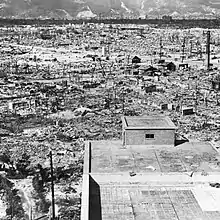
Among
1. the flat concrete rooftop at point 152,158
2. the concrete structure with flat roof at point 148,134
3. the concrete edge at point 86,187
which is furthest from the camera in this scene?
the concrete structure with flat roof at point 148,134

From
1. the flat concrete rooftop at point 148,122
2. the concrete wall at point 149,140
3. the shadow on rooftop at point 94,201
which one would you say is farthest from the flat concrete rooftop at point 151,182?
the flat concrete rooftop at point 148,122

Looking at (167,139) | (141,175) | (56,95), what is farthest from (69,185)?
(56,95)

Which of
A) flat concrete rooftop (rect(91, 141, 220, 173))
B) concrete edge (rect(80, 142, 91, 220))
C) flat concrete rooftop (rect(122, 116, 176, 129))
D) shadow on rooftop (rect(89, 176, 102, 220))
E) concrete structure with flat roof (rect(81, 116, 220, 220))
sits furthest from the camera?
flat concrete rooftop (rect(122, 116, 176, 129))

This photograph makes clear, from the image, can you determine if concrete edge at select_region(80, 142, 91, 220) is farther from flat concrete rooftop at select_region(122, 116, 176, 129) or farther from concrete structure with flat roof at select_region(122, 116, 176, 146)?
flat concrete rooftop at select_region(122, 116, 176, 129)

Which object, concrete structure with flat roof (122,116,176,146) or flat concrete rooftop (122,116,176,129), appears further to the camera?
flat concrete rooftop (122,116,176,129)

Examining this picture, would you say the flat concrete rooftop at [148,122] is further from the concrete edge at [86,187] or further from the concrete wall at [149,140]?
the concrete edge at [86,187]

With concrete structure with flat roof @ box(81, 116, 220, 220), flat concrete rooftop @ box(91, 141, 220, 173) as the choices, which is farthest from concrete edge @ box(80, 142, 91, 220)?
flat concrete rooftop @ box(91, 141, 220, 173)

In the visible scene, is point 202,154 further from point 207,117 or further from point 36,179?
point 207,117
